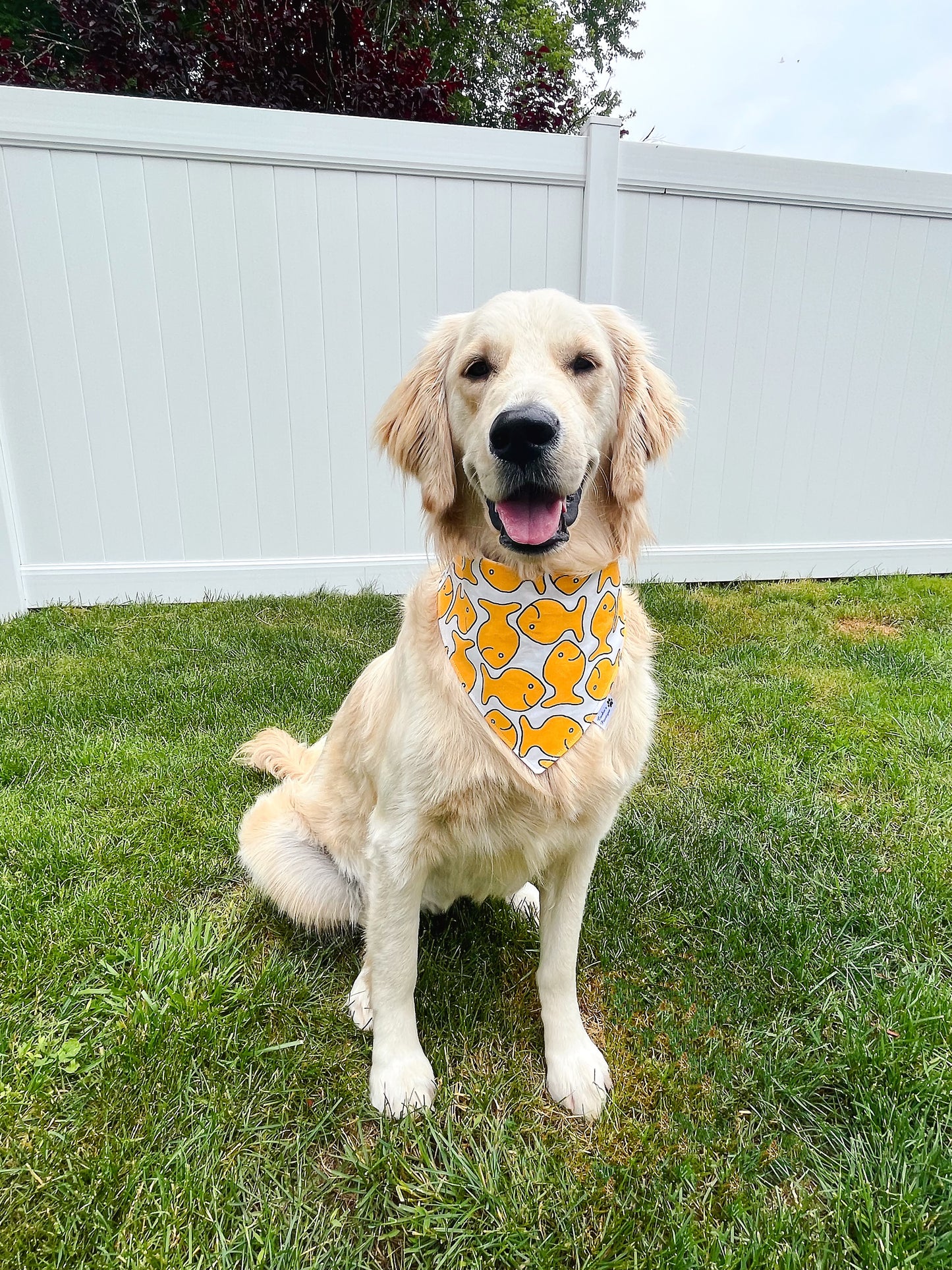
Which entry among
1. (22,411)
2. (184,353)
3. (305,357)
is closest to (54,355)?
(22,411)

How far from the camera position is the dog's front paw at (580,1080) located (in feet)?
4.67

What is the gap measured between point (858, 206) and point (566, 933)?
532cm

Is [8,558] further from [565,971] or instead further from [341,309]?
[565,971]

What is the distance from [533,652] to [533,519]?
286 mm

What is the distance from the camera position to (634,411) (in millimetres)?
1573

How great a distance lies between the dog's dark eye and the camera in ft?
4.91

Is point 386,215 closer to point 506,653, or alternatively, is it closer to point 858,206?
point 858,206

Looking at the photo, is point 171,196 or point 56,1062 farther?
point 171,196

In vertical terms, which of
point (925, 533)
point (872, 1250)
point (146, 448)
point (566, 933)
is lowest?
point (925, 533)

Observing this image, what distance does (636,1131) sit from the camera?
1347 mm

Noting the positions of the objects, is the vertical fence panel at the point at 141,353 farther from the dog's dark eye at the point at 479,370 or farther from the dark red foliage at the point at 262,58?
the dog's dark eye at the point at 479,370

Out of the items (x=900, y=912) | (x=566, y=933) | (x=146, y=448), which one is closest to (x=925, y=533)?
(x=900, y=912)

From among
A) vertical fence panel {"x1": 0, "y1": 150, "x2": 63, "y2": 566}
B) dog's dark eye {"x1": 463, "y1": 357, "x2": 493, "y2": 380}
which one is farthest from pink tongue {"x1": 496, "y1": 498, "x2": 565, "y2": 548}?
vertical fence panel {"x1": 0, "y1": 150, "x2": 63, "y2": 566}

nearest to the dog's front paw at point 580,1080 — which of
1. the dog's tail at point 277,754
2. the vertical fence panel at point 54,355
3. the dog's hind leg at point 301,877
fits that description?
the dog's hind leg at point 301,877
